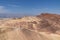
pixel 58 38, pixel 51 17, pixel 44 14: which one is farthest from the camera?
pixel 44 14

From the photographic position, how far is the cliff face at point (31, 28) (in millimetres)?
11344

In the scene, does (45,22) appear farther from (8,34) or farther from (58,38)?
(8,34)

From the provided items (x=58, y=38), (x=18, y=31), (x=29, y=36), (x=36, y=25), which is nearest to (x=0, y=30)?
(x=18, y=31)

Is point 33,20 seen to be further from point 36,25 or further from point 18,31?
point 18,31

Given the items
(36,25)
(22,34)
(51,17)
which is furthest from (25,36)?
(51,17)

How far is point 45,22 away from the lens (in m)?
22.2

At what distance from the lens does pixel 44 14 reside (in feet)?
86.8

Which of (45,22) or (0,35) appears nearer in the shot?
(0,35)

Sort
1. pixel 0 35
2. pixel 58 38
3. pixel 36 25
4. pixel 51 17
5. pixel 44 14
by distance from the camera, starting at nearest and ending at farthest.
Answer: pixel 0 35 < pixel 58 38 < pixel 36 25 < pixel 51 17 < pixel 44 14

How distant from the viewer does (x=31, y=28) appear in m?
20.3

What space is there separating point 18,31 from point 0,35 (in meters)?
1.31

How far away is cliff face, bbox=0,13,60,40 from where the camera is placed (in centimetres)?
1134

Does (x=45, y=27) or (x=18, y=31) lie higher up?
(x=18, y=31)

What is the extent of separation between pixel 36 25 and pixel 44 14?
231 inches
